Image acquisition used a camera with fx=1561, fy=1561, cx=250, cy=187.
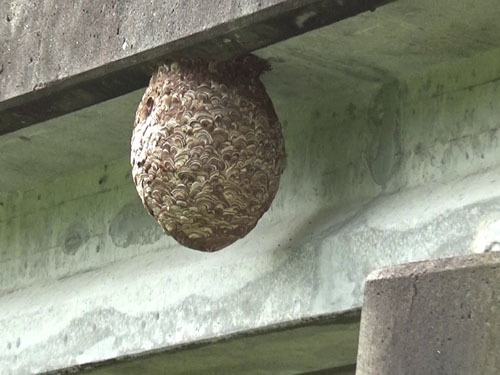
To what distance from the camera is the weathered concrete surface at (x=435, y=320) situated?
169 centimetres

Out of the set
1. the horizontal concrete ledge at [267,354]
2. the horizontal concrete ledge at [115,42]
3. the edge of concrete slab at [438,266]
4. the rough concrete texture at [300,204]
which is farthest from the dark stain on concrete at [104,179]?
the edge of concrete slab at [438,266]

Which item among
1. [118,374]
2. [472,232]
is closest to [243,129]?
[472,232]

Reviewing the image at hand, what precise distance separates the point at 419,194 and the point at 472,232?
0.57ft

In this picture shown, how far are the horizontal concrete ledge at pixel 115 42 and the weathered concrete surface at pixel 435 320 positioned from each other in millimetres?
715

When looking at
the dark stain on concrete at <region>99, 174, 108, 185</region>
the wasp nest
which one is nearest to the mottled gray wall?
the dark stain on concrete at <region>99, 174, 108, 185</region>

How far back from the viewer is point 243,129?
263 centimetres

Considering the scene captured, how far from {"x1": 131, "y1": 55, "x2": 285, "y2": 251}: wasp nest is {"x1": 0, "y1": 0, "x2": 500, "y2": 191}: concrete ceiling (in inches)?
3.8

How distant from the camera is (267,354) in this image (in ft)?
9.54

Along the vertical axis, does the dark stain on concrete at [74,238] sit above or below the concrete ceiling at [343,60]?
below

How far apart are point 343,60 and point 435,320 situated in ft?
3.27

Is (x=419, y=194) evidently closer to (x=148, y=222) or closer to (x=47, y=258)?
(x=148, y=222)

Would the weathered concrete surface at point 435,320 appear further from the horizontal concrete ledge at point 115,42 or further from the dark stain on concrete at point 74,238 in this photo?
the dark stain on concrete at point 74,238

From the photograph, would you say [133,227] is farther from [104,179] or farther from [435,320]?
[435,320]

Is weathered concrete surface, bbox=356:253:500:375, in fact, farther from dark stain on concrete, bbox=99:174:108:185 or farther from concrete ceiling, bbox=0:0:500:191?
dark stain on concrete, bbox=99:174:108:185
